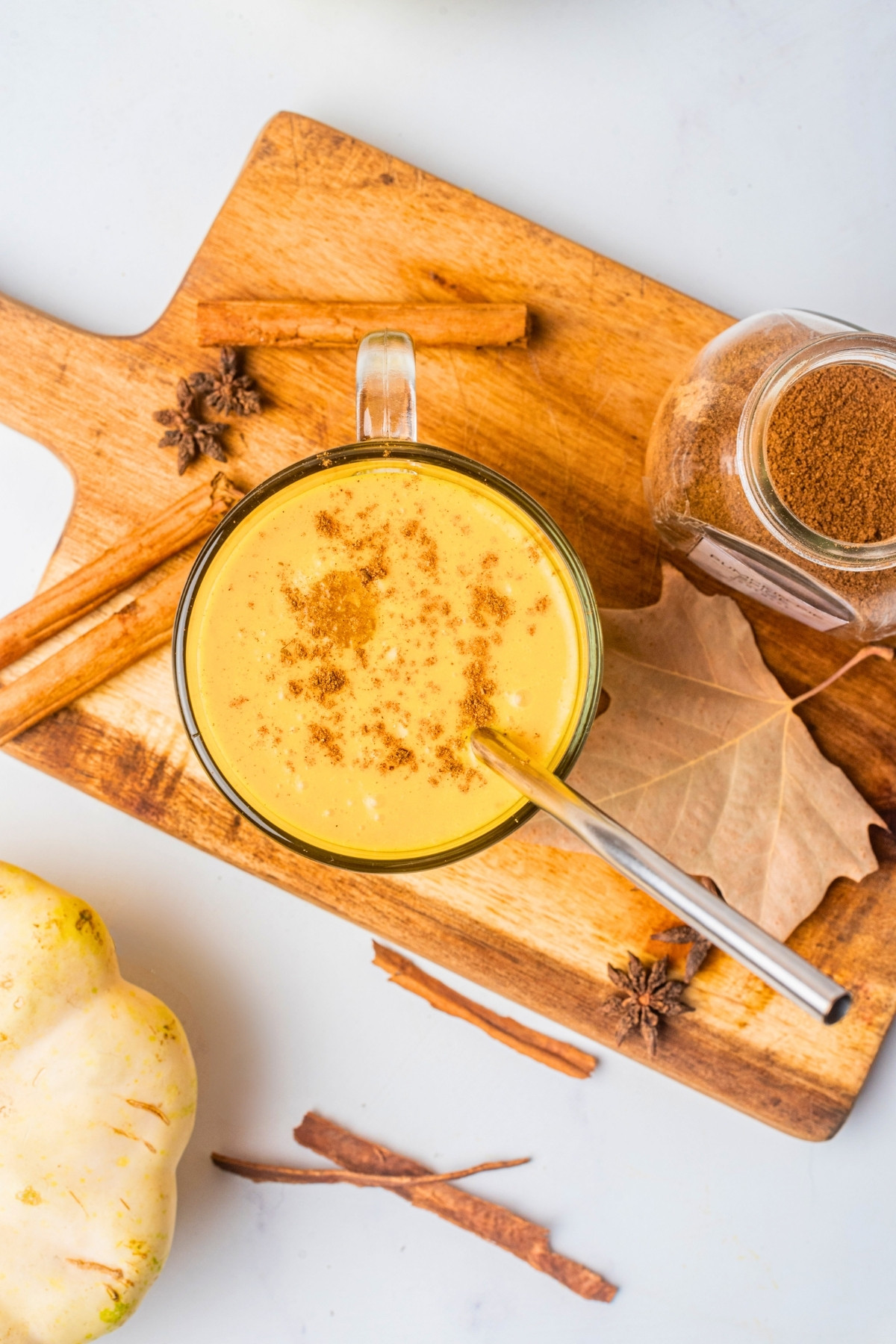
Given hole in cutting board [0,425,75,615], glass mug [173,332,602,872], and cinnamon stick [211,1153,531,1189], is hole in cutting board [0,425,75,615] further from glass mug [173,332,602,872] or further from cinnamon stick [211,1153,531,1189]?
cinnamon stick [211,1153,531,1189]

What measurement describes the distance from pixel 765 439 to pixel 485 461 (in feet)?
1.13

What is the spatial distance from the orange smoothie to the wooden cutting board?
0.22 m

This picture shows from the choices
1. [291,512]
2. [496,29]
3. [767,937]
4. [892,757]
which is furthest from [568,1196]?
[496,29]

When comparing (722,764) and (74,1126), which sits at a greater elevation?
(722,764)

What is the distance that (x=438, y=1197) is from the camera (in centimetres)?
126

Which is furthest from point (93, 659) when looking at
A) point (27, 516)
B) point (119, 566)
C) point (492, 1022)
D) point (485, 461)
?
point (492, 1022)

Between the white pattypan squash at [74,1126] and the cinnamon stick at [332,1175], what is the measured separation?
14 cm

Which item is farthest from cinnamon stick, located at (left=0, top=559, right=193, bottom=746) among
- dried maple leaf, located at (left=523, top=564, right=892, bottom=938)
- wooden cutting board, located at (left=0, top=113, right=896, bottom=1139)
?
dried maple leaf, located at (left=523, top=564, right=892, bottom=938)

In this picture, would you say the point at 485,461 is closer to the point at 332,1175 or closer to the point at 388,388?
the point at 388,388

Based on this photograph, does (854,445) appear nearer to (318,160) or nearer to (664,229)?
(664,229)

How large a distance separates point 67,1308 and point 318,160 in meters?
1.38

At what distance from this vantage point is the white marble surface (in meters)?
1.24

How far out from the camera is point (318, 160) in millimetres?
1113

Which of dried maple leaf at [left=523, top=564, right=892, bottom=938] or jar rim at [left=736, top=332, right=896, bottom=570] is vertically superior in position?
jar rim at [left=736, top=332, right=896, bottom=570]
